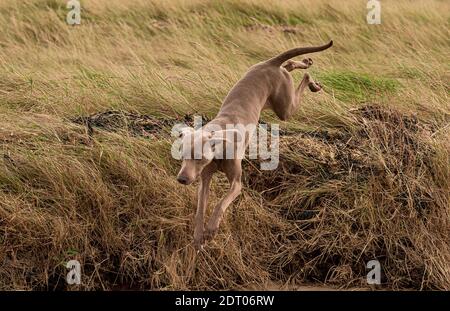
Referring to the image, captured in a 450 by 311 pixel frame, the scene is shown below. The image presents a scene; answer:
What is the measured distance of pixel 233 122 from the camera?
4.98 metres

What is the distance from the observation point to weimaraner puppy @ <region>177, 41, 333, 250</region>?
446 centimetres

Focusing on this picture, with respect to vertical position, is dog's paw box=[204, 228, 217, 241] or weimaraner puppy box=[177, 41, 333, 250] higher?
weimaraner puppy box=[177, 41, 333, 250]

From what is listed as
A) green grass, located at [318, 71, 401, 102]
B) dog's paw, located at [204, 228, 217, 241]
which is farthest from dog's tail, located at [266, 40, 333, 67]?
green grass, located at [318, 71, 401, 102]

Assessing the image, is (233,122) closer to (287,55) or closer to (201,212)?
(201,212)

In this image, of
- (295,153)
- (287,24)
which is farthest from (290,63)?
(287,24)

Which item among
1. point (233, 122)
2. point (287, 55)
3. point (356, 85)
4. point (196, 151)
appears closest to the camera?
point (196, 151)

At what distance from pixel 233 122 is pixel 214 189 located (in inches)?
32.0

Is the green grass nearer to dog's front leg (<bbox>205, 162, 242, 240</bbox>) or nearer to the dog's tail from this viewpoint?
the dog's tail

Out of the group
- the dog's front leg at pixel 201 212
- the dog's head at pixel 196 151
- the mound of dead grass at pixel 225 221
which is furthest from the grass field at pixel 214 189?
the dog's head at pixel 196 151

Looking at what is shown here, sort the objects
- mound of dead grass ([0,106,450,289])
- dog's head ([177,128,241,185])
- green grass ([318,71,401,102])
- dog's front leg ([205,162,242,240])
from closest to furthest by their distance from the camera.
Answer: dog's head ([177,128,241,185]) → dog's front leg ([205,162,242,240]) → mound of dead grass ([0,106,450,289]) → green grass ([318,71,401,102])

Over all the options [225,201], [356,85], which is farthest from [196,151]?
[356,85]

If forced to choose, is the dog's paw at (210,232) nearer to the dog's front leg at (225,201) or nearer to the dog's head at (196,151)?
the dog's front leg at (225,201)

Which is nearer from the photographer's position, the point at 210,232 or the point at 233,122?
the point at 210,232

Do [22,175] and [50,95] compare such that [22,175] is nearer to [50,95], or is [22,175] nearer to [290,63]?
[50,95]
